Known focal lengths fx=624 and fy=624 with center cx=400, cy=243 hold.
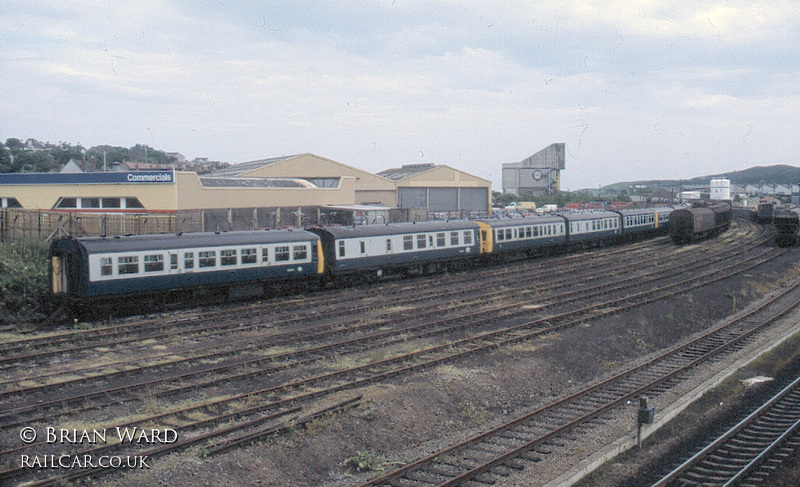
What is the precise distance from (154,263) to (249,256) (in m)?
3.91

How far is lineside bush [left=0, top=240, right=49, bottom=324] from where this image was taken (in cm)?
2255

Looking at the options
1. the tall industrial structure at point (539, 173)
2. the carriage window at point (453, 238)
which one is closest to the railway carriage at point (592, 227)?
the carriage window at point (453, 238)

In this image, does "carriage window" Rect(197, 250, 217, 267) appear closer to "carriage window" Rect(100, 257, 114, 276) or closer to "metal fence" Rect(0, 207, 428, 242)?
"carriage window" Rect(100, 257, 114, 276)

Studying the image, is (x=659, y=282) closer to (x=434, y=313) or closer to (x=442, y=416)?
(x=434, y=313)

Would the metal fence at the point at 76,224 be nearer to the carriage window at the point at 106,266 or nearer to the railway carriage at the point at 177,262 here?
the railway carriage at the point at 177,262

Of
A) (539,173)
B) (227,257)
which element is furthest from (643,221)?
(539,173)

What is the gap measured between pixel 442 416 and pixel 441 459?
92.8 inches

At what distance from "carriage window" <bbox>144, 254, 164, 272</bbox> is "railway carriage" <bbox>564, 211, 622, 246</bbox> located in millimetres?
29623

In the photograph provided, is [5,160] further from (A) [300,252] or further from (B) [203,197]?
(A) [300,252]

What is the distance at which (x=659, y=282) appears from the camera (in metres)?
31.8

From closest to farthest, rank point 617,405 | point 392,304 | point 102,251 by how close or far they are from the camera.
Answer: point 617,405 < point 102,251 < point 392,304

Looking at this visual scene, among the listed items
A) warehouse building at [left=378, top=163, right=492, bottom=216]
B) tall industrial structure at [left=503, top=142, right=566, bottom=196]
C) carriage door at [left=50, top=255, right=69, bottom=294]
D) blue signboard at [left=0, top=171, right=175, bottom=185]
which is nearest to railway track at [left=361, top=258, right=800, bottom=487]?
carriage door at [left=50, top=255, right=69, bottom=294]

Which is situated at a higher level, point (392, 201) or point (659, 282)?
point (392, 201)

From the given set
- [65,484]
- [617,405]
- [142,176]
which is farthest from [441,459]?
[142,176]
